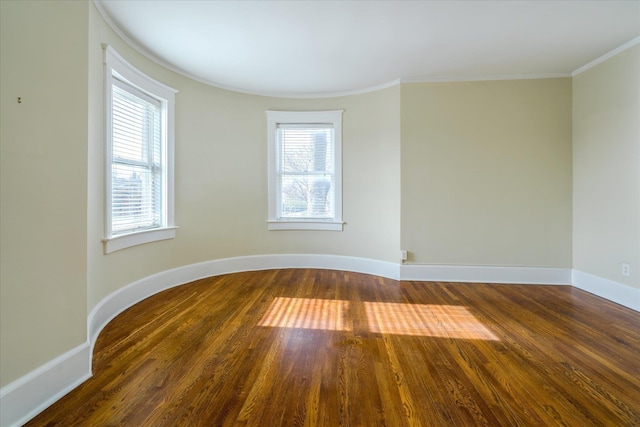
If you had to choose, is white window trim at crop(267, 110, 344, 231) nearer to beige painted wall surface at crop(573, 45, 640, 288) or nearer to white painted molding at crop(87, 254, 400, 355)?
white painted molding at crop(87, 254, 400, 355)

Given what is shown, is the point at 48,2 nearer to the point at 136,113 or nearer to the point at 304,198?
the point at 136,113

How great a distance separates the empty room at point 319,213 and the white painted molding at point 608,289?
0.09 feet

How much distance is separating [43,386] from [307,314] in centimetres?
171

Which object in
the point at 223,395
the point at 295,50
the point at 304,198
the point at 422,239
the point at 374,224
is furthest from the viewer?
the point at 304,198

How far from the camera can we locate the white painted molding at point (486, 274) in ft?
11.3

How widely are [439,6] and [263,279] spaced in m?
3.30

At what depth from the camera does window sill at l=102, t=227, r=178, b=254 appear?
2449 millimetres

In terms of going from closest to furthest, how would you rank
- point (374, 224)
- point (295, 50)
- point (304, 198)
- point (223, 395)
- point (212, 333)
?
point (223, 395)
point (212, 333)
point (295, 50)
point (374, 224)
point (304, 198)

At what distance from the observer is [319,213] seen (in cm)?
424

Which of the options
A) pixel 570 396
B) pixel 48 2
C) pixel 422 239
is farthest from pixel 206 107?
pixel 570 396

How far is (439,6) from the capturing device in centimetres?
218

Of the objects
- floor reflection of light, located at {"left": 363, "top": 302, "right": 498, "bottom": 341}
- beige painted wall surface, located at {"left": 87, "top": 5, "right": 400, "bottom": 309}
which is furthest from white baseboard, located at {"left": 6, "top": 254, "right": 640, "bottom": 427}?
floor reflection of light, located at {"left": 363, "top": 302, "right": 498, "bottom": 341}

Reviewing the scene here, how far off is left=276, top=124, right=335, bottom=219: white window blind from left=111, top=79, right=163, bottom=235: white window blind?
1.59 metres

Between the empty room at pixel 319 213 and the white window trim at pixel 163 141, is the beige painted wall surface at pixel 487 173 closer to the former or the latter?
the empty room at pixel 319 213
